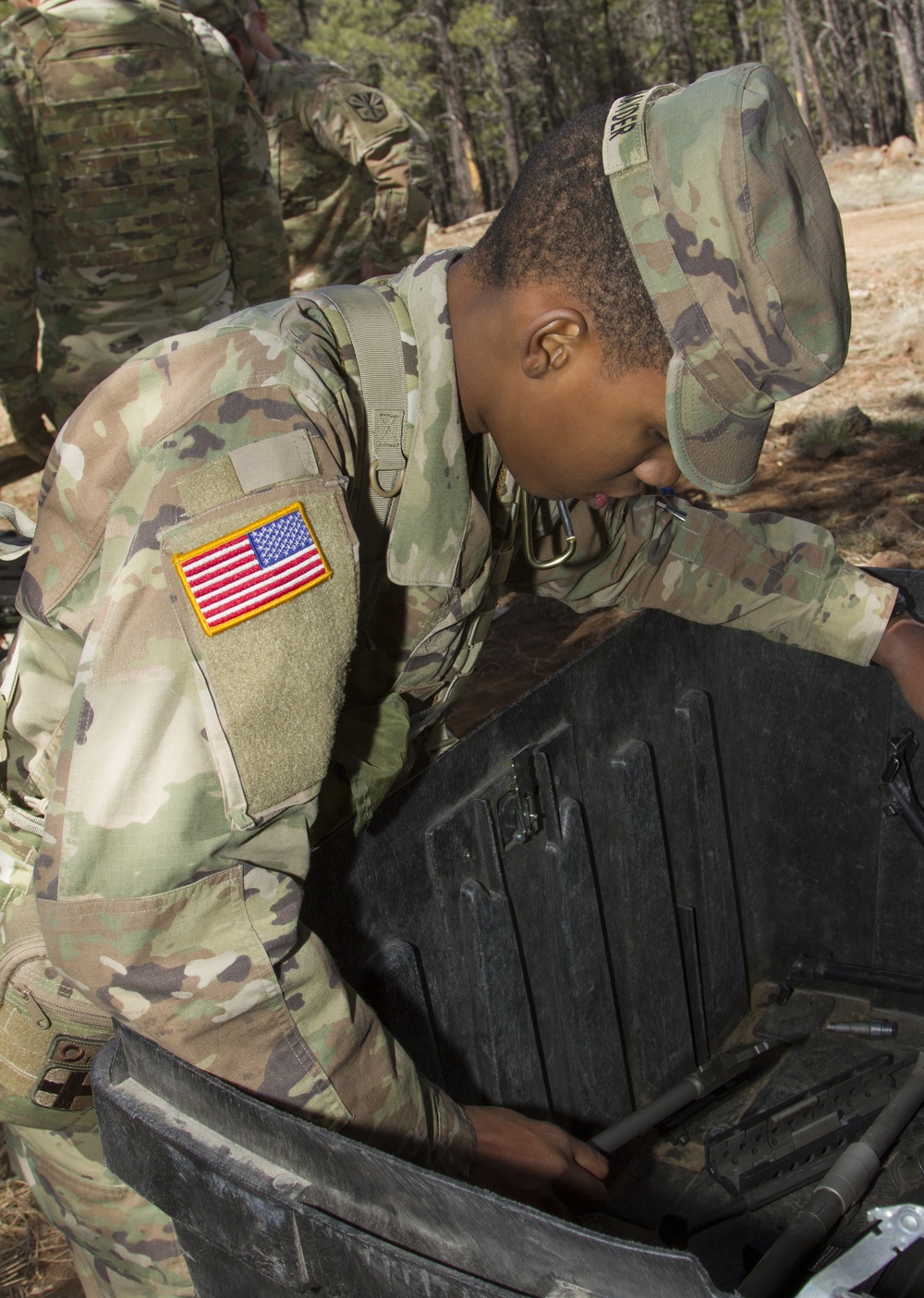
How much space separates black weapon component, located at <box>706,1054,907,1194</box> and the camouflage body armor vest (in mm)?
3269

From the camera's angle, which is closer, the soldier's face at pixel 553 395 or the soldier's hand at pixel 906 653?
the soldier's face at pixel 553 395

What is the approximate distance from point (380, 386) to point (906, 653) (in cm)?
99

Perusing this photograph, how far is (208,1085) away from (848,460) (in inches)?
192

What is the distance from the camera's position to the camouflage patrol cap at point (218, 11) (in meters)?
4.65

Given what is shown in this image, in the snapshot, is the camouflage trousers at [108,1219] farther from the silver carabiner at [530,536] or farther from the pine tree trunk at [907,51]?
the pine tree trunk at [907,51]

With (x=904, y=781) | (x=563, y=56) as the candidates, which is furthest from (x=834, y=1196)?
(x=563, y=56)

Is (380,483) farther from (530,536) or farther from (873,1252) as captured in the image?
(873,1252)

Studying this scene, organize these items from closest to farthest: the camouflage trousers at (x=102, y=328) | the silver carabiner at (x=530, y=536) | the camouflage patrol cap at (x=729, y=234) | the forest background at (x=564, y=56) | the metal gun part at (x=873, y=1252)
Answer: the metal gun part at (x=873, y=1252), the camouflage patrol cap at (x=729, y=234), the silver carabiner at (x=530, y=536), the camouflage trousers at (x=102, y=328), the forest background at (x=564, y=56)

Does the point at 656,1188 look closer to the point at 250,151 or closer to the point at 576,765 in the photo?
the point at 576,765

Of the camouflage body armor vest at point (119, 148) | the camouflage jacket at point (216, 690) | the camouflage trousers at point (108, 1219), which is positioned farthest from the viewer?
the camouflage body armor vest at point (119, 148)

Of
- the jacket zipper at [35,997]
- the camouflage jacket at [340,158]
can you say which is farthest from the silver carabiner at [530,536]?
the camouflage jacket at [340,158]

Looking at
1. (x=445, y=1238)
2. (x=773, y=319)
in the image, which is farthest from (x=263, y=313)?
(x=445, y=1238)

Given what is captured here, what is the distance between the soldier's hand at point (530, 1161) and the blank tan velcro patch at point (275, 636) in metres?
0.47

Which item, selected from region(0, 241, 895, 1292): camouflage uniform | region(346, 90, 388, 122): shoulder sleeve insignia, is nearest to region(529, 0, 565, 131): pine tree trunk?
region(346, 90, 388, 122): shoulder sleeve insignia
